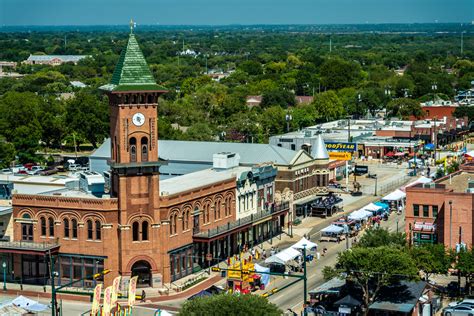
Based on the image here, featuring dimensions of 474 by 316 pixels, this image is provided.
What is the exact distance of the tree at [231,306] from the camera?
5734 centimetres

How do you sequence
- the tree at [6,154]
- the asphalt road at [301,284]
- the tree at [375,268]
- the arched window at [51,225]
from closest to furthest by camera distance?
the tree at [375,268], the asphalt road at [301,284], the arched window at [51,225], the tree at [6,154]

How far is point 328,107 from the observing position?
635 feet

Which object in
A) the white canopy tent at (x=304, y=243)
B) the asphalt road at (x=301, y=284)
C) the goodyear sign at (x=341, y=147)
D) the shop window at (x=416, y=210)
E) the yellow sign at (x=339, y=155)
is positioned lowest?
the asphalt road at (x=301, y=284)

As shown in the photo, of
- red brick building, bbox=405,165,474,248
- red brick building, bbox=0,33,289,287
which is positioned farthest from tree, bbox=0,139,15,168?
red brick building, bbox=405,165,474,248

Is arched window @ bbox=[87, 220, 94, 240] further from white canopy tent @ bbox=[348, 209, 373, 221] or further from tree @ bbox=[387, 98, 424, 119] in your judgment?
tree @ bbox=[387, 98, 424, 119]

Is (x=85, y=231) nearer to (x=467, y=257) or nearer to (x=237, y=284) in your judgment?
(x=237, y=284)

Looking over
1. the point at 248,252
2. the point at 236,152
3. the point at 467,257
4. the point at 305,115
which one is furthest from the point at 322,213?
the point at 305,115

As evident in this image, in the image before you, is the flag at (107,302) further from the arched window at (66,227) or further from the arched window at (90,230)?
the arched window at (66,227)

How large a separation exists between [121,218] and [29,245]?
24.4 feet

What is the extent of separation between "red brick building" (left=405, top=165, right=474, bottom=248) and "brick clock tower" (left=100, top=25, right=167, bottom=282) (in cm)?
2226

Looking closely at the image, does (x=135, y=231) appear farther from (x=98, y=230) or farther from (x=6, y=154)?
(x=6, y=154)

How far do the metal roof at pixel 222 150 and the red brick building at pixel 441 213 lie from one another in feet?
68.8

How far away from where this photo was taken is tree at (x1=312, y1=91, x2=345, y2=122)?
19350 centimetres

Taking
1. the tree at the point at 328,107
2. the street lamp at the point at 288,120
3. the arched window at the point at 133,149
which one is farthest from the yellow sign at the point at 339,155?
the tree at the point at 328,107
